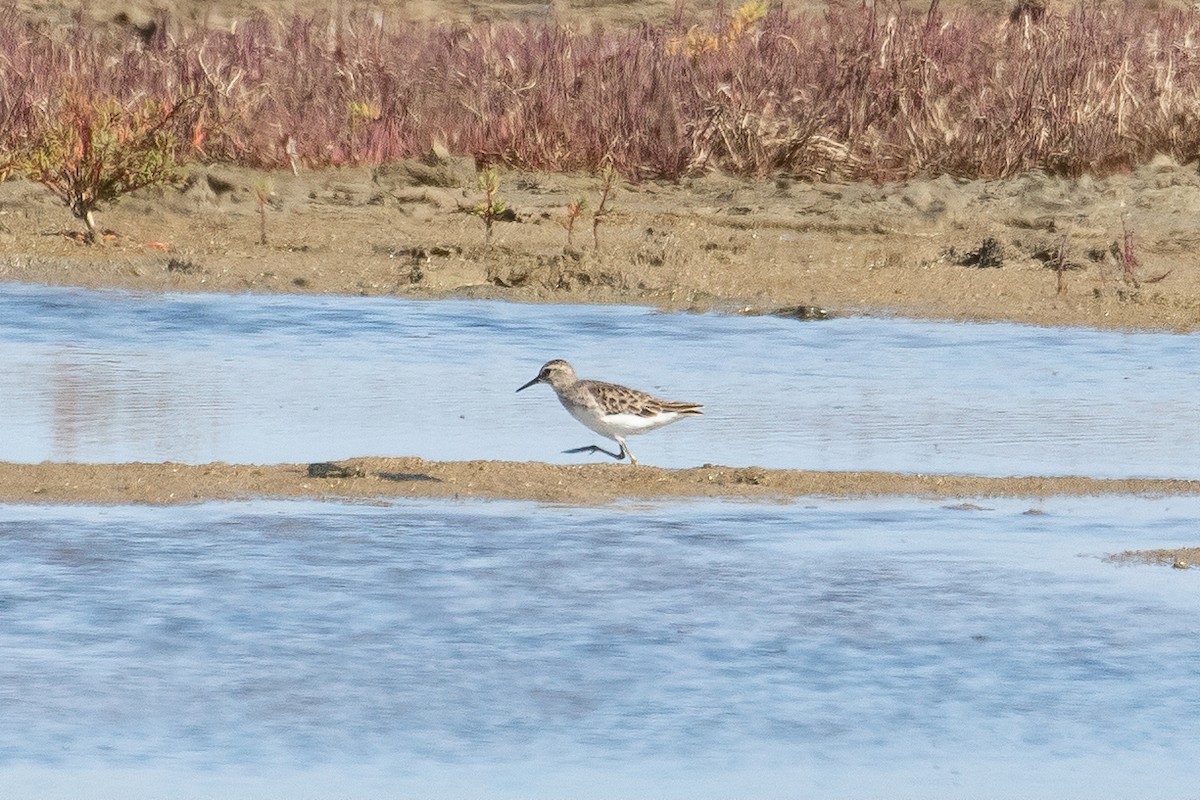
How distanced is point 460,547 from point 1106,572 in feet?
6.43

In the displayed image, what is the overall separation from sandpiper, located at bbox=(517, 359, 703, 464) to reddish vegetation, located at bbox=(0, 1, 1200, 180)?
7945 millimetres

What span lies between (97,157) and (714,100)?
4535mm

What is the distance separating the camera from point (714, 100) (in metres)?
16.9

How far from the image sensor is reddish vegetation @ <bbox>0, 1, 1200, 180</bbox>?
16.8 metres

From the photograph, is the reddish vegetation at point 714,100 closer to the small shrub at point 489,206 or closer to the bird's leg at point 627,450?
the small shrub at point 489,206

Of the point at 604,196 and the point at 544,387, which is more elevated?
the point at 604,196

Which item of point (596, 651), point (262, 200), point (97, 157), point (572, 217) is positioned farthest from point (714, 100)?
point (596, 651)

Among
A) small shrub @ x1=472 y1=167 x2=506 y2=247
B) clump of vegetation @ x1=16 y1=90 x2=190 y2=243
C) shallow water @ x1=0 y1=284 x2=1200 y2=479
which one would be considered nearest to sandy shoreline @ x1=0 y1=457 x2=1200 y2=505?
shallow water @ x1=0 y1=284 x2=1200 y2=479

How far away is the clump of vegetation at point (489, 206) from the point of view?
48.0 feet

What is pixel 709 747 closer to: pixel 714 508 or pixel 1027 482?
pixel 714 508

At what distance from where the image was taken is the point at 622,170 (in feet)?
55.3

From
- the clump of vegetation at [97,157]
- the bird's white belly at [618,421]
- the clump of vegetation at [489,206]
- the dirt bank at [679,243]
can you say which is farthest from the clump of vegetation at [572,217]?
the bird's white belly at [618,421]

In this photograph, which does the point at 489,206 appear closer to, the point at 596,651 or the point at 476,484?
the point at 476,484

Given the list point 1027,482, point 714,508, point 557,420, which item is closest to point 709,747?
point 714,508
